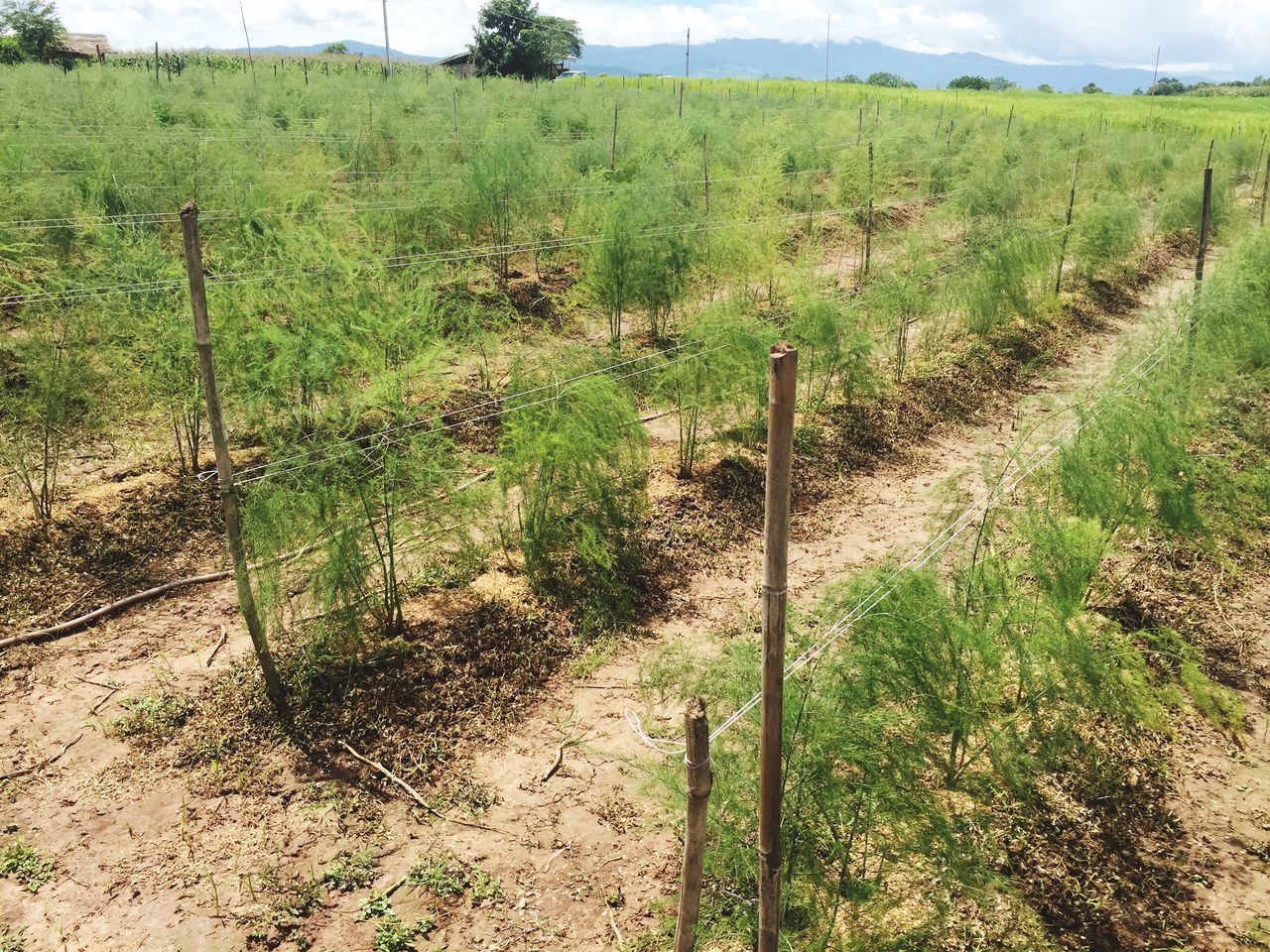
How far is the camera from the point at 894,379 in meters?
10.2

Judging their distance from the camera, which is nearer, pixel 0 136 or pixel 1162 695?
pixel 1162 695

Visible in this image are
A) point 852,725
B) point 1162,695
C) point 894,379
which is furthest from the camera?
point 894,379

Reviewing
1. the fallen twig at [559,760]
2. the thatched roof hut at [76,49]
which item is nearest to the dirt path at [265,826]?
the fallen twig at [559,760]

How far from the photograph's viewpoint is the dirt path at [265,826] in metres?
4.07

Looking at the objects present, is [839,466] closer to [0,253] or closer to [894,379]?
[894,379]

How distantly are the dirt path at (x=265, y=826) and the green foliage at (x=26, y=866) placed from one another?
1.8 inches

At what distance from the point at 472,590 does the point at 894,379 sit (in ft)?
19.3

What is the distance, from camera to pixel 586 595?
6426 mm

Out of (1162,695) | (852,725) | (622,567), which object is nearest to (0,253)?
(622,567)

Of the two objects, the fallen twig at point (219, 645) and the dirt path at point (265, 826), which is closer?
the dirt path at point (265, 826)

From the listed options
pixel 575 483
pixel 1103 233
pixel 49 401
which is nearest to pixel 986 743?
pixel 575 483

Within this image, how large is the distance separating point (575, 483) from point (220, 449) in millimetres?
2407

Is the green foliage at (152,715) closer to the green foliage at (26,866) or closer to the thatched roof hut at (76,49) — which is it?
the green foliage at (26,866)

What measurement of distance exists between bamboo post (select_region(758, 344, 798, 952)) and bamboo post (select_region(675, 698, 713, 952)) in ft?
0.62
